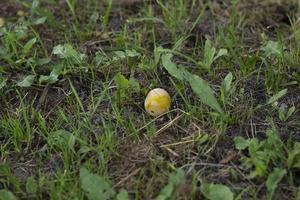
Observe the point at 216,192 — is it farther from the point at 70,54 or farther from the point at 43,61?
the point at 43,61

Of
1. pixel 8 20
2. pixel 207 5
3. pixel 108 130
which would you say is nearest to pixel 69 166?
pixel 108 130

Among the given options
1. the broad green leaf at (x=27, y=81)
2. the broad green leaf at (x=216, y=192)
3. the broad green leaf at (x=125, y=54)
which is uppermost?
the broad green leaf at (x=125, y=54)

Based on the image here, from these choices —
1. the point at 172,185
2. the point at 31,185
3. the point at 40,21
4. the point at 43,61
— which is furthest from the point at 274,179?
the point at 40,21

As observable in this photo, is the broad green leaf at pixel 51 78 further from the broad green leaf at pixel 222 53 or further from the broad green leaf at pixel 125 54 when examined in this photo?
the broad green leaf at pixel 222 53

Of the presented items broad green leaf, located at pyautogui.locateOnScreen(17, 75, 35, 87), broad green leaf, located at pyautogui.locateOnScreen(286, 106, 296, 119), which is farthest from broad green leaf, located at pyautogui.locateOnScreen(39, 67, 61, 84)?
broad green leaf, located at pyautogui.locateOnScreen(286, 106, 296, 119)

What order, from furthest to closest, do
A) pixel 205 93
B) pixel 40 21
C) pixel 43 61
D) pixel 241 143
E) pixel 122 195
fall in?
pixel 40 21 → pixel 43 61 → pixel 205 93 → pixel 241 143 → pixel 122 195

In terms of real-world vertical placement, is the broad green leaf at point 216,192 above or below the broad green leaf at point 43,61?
below

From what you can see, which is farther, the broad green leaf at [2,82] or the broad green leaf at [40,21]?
the broad green leaf at [40,21]

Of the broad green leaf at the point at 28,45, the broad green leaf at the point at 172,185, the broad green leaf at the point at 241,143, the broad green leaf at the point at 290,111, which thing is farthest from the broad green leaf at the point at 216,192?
the broad green leaf at the point at 28,45

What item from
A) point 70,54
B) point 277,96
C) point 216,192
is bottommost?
point 216,192
